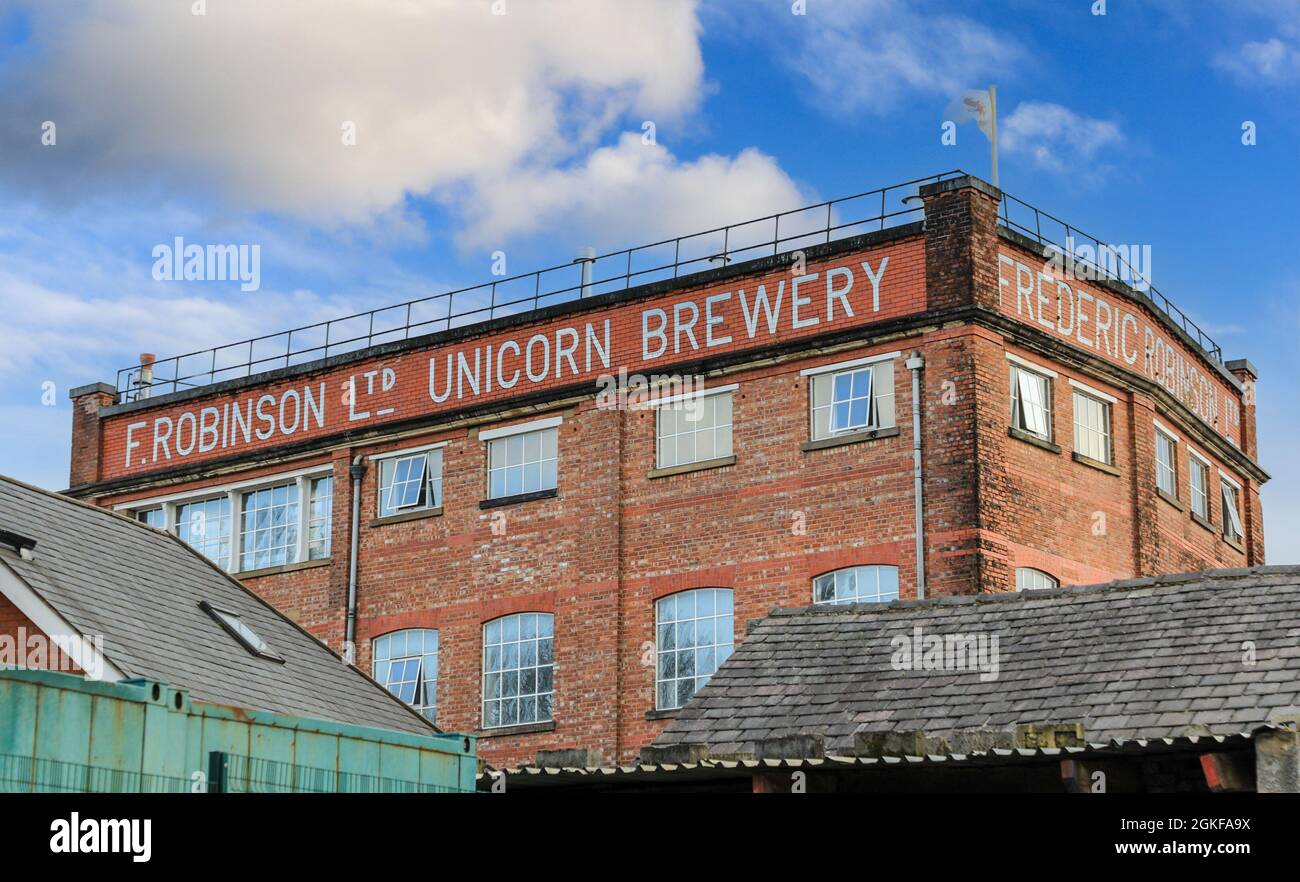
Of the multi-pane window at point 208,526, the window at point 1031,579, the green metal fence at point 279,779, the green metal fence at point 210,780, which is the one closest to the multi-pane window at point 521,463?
the multi-pane window at point 208,526

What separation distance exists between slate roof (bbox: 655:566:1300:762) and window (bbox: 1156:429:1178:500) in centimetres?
1161

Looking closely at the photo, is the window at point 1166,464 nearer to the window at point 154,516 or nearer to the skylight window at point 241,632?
the skylight window at point 241,632

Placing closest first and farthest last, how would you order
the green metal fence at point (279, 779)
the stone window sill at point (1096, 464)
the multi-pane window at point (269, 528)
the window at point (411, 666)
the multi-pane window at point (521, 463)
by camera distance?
the green metal fence at point (279, 779)
the stone window sill at point (1096, 464)
the multi-pane window at point (521, 463)
the window at point (411, 666)
the multi-pane window at point (269, 528)

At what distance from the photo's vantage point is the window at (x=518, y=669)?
91.7ft

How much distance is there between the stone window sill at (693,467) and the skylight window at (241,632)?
9.63m

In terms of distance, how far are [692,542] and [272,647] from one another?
9243mm

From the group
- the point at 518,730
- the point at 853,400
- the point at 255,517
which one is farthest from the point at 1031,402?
the point at 255,517

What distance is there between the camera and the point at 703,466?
88.7 feet

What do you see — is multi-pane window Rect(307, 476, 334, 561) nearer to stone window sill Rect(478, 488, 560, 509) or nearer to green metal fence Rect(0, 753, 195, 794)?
stone window sill Rect(478, 488, 560, 509)

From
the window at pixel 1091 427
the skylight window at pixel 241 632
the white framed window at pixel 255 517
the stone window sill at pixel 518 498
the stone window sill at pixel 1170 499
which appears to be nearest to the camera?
the skylight window at pixel 241 632

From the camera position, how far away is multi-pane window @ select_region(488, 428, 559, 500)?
28.8 meters

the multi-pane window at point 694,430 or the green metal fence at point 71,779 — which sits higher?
the multi-pane window at point 694,430

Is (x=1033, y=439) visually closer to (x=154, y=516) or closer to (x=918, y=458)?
(x=918, y=458)

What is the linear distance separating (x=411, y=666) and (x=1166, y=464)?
12.9 meters
